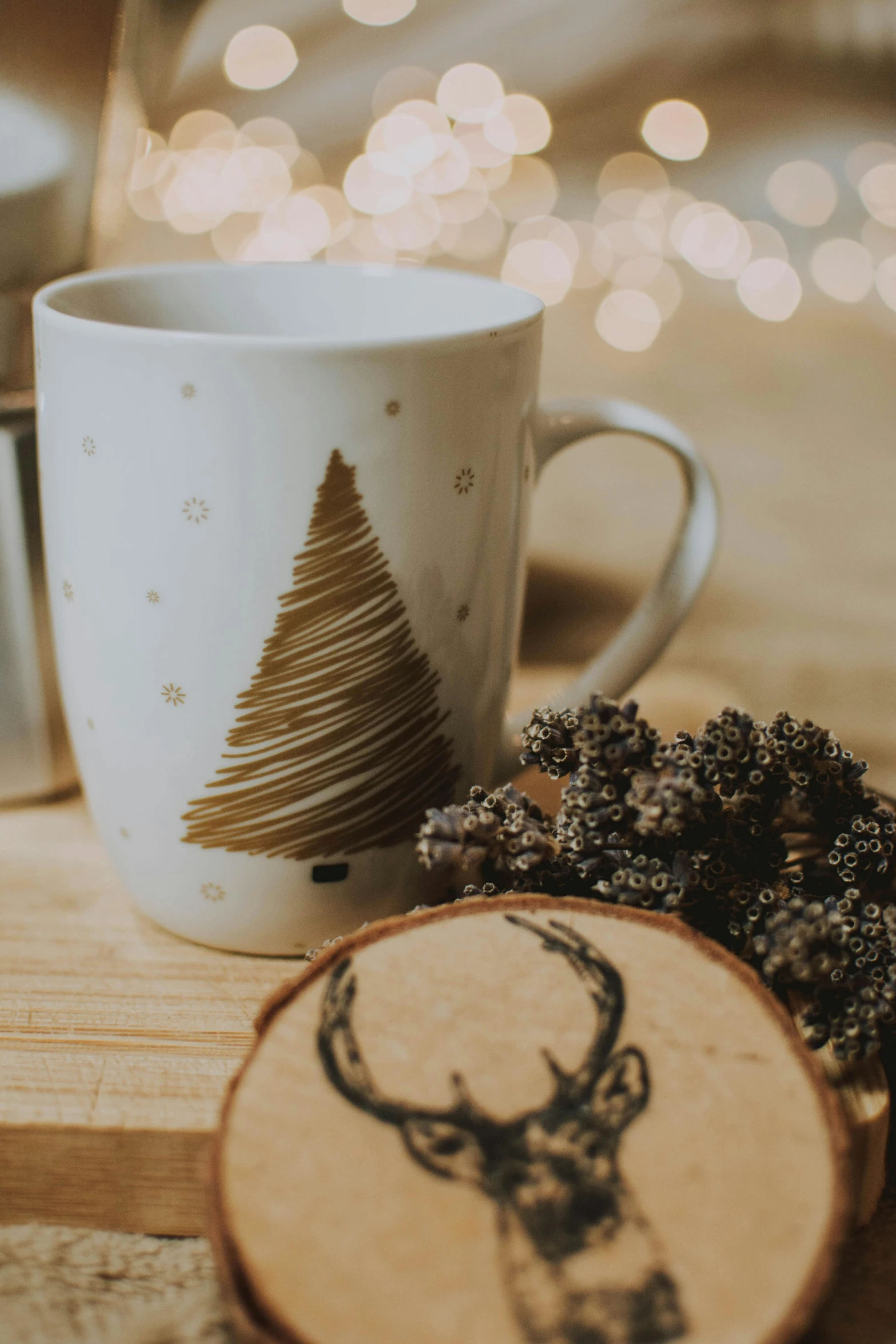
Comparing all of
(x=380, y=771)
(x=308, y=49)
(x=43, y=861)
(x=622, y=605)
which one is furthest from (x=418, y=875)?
(x=308, y=49)

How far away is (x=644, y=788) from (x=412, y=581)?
11 cm

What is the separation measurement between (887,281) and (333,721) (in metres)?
1.13

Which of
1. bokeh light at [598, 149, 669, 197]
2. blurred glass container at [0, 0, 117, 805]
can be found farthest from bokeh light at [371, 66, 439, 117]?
blurred glass container at [0, 0, 117, 805]

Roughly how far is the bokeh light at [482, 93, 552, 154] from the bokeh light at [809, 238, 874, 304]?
364 millimetres

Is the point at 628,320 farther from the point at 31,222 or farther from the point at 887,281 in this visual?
the point at 31,222

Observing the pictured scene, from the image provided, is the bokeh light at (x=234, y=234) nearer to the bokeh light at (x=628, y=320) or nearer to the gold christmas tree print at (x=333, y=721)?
the bokeh light at (x=628, y=320)

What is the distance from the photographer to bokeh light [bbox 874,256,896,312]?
4.09 feet

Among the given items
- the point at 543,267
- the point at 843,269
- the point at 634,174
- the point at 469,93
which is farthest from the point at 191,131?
the point at 843,269

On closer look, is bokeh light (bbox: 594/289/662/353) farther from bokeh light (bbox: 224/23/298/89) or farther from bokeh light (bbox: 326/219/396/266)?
bokeh light (bbox: 224/23/298/89)

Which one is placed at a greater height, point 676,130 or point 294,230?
point 676,130

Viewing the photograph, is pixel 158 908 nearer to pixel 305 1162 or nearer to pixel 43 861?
pixel 43 861

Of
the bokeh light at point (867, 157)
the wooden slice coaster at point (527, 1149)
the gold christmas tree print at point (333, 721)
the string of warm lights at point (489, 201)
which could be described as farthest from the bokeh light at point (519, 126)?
the wooden slice coaster at point (527, 1149)

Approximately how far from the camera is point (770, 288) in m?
1.29

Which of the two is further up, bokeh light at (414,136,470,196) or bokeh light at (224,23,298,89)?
bokeh light at (224,23,298,89)
